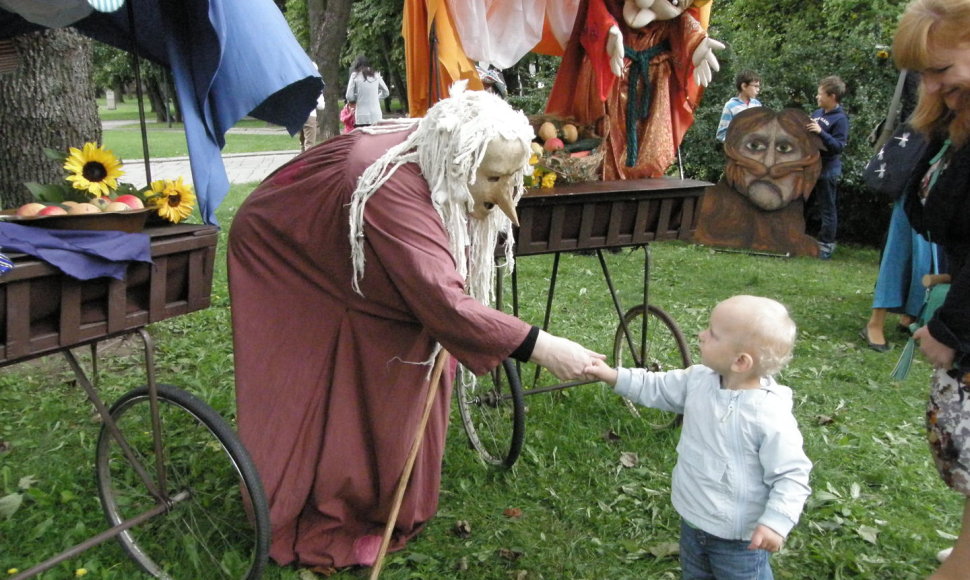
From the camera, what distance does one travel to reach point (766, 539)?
1.96 meters

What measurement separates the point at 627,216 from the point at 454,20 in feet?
3.98

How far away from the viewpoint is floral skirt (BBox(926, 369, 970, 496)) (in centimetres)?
229

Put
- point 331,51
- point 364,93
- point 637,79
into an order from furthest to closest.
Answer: point 364,93, point 331,51, point 637,79

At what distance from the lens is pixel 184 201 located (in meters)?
2.79

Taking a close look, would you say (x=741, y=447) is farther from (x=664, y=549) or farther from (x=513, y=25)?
(x=513, y=25)

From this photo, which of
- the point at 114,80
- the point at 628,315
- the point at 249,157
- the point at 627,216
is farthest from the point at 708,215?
the point at 114,80

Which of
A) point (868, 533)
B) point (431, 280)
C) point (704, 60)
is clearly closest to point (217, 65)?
point (431, 280)

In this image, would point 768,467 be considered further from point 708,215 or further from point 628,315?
point 708,215

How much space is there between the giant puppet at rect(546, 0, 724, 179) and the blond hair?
1.90 metres

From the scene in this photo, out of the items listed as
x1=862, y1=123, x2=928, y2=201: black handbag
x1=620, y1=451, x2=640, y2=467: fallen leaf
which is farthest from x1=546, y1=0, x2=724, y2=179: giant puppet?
x1=620, y1=451, x2=640, y2=467: fallen leaf

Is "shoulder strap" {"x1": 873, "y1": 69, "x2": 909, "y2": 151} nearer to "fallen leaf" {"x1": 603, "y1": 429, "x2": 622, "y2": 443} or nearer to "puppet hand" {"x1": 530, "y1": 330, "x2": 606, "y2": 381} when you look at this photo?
"fallen leaf" {"x1": 603, "y1": 429, "x2": 622, "y2": 443}

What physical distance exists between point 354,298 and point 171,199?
0.70 metres

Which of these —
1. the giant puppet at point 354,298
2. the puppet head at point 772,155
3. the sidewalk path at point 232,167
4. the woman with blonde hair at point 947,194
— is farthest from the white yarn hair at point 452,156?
the sidewalk path at point 232,167

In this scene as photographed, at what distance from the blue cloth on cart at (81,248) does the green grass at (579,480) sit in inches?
46.2
